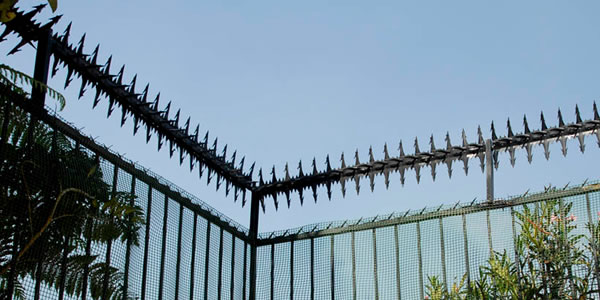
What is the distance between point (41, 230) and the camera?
7309 mm

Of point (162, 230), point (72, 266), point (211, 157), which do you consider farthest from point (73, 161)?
point (211, 157)

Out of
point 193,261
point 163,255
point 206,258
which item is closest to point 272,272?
point 206,258

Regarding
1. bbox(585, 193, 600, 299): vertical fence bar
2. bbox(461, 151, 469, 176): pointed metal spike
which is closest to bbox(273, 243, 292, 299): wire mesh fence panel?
bbox(461, 151, 469, 176): pointed metal spike

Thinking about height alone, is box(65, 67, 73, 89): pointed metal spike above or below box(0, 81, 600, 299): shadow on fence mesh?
above

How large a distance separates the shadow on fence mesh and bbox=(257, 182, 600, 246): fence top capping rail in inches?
0.6

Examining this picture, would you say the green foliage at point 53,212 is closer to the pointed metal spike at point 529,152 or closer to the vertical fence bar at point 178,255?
the vertical fence bar at point 178,255

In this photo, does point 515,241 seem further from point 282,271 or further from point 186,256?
point 186,256

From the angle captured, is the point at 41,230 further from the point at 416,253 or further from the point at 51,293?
the point at 416,253

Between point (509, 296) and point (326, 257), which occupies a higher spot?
point (326, 257)

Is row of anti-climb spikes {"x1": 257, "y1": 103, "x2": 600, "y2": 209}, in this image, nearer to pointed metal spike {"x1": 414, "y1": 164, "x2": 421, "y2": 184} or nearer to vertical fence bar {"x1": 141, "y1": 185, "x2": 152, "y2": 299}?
pointed metal spike {"x1": 414, "y1": 164, "x2": 421, "y2": 184}

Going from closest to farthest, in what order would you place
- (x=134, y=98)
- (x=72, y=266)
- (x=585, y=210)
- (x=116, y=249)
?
(x=72, y=266) < (x=116, y=249) < (x=585, y=210) < (x=134, y=98)

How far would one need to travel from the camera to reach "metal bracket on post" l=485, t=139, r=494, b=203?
10.2 metres

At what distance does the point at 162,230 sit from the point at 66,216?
197 cm

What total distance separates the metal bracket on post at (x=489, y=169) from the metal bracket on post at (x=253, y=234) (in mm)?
3981
